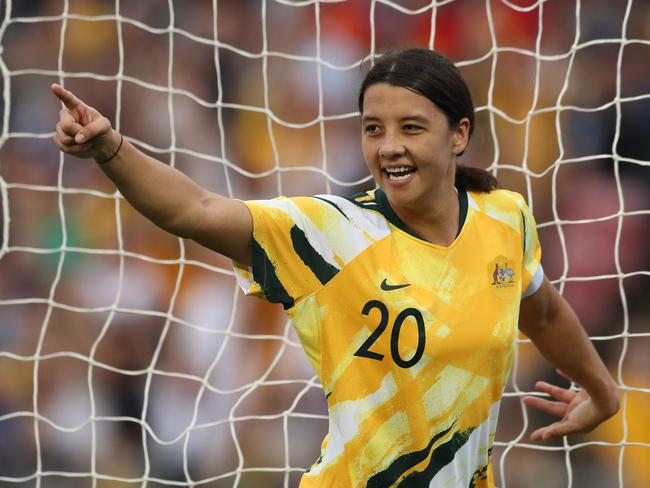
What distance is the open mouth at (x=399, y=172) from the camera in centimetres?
184

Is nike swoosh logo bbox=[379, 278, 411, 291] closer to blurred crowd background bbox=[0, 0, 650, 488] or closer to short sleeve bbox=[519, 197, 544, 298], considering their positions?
short sleeve bbox=[519, 197, 544, 298]

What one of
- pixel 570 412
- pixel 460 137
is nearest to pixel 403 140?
pixel 460 137

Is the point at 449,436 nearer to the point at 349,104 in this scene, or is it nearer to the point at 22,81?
the point at 349,104

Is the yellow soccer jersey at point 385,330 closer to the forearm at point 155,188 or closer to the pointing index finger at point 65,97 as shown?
the forearm at point 155,188

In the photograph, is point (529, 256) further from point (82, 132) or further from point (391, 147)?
point (82, 132)

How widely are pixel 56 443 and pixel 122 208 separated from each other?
108 cm

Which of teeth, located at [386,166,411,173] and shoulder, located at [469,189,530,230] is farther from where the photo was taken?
shoulder, located at [469,189,530,230]

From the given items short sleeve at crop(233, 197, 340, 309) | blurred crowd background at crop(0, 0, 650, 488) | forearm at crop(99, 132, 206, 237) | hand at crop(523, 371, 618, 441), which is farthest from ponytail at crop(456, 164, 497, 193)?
blurred crowd background at crop(0, 0, 650, 488)

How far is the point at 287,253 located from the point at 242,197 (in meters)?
2.50

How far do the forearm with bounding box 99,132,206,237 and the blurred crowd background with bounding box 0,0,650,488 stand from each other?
7.41ft

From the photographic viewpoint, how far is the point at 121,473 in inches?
154

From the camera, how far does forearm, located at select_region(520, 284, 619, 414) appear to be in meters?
2.25

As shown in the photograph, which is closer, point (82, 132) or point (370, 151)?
point (82, 132)

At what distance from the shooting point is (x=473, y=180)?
6.91 ft
